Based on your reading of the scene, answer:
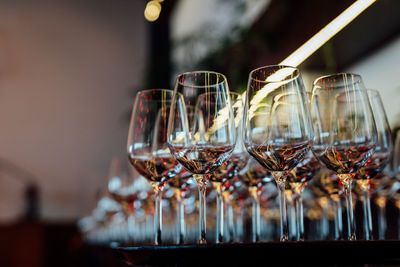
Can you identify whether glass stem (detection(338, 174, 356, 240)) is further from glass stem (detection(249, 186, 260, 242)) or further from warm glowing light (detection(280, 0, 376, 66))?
warm glowing light (detection(280, 0, 376, 66))

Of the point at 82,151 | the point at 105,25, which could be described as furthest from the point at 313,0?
the point at 105,25

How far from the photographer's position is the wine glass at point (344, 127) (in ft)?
2.19

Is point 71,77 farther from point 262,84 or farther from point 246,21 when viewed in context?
point 262,84

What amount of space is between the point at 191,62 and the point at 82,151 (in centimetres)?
273

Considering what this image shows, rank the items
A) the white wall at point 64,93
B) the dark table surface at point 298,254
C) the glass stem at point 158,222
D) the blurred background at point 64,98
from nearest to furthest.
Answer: the dark table surface at point 298,254, the glass stem at point 158,222, the blurred background at point 64,98, the white wall at point 64,93

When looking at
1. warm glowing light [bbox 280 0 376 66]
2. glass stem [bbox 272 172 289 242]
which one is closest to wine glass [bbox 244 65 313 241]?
glass stem [bbox 272 172 289 242]

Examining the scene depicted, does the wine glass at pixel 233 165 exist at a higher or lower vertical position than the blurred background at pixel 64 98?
lower

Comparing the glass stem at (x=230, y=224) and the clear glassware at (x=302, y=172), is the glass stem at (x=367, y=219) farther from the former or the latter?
the glass stem at (x=230, y=224)

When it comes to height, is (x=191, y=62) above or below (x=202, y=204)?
above

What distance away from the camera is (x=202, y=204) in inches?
26.1

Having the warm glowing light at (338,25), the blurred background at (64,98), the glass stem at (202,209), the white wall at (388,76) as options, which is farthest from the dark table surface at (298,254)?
the blurred background at (64,98)

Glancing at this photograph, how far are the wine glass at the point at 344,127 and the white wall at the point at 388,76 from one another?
0.97 meters

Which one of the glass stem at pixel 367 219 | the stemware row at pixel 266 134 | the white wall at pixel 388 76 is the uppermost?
the white wall at pixel 388 76

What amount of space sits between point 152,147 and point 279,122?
0.26m
